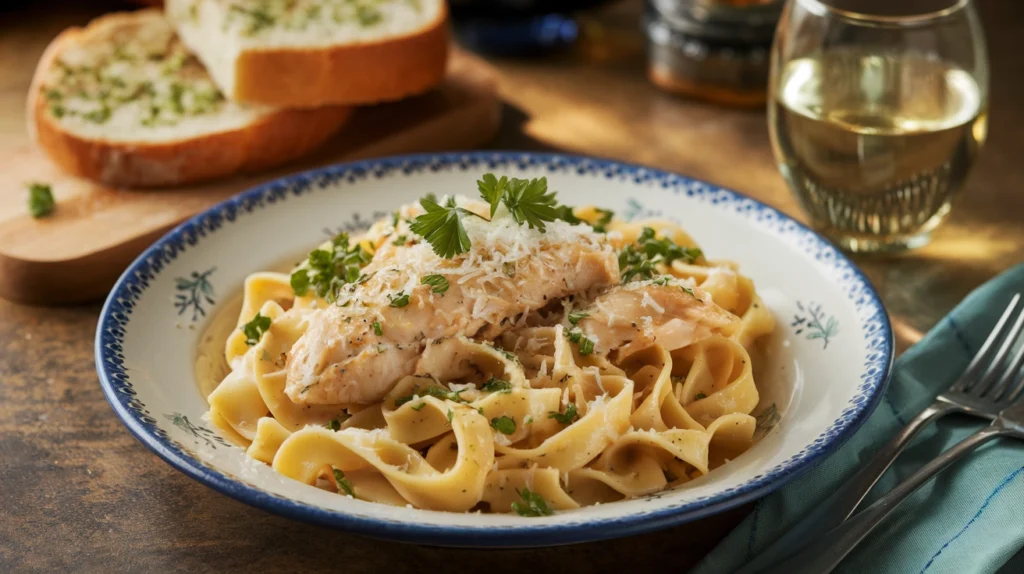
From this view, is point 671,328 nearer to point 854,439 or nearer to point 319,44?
point 854,439

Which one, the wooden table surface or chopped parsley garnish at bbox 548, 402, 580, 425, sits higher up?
chopped parsley garnish at bbox 548, 402, 580, 425

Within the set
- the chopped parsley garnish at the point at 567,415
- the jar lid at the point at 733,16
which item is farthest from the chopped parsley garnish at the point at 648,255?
the jar lid at the point at 733,16

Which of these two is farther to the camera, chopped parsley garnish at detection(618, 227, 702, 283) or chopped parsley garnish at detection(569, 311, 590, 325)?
chopped parsley garnish at detection(618, 227, 702, 283)

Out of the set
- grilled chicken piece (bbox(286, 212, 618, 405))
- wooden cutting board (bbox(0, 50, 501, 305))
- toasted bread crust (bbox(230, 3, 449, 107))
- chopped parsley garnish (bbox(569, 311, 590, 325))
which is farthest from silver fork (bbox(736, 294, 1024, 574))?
toasted bread crust (bbox(230, 3, 449, 107))

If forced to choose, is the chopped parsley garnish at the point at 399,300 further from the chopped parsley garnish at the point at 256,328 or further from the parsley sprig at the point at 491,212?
the chopped parsley garnish at the point at 256,328

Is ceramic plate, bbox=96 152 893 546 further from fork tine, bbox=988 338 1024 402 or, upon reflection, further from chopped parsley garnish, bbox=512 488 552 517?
fork tine, bbox=988 338 1024 402

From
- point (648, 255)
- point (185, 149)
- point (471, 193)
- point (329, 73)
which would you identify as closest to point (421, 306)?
point (648, 255)

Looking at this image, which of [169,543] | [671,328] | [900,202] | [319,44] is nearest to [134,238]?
[319,44]

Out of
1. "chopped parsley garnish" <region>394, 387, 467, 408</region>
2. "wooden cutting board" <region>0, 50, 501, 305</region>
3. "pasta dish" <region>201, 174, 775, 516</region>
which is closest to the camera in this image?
"pasta dish" <region>201, 174, 775, 516</region>

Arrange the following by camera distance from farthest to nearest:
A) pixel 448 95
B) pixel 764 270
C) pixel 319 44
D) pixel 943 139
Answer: pixel 448 95 → pixel 319 44 → pixel 943 139 → pixel 764 270
